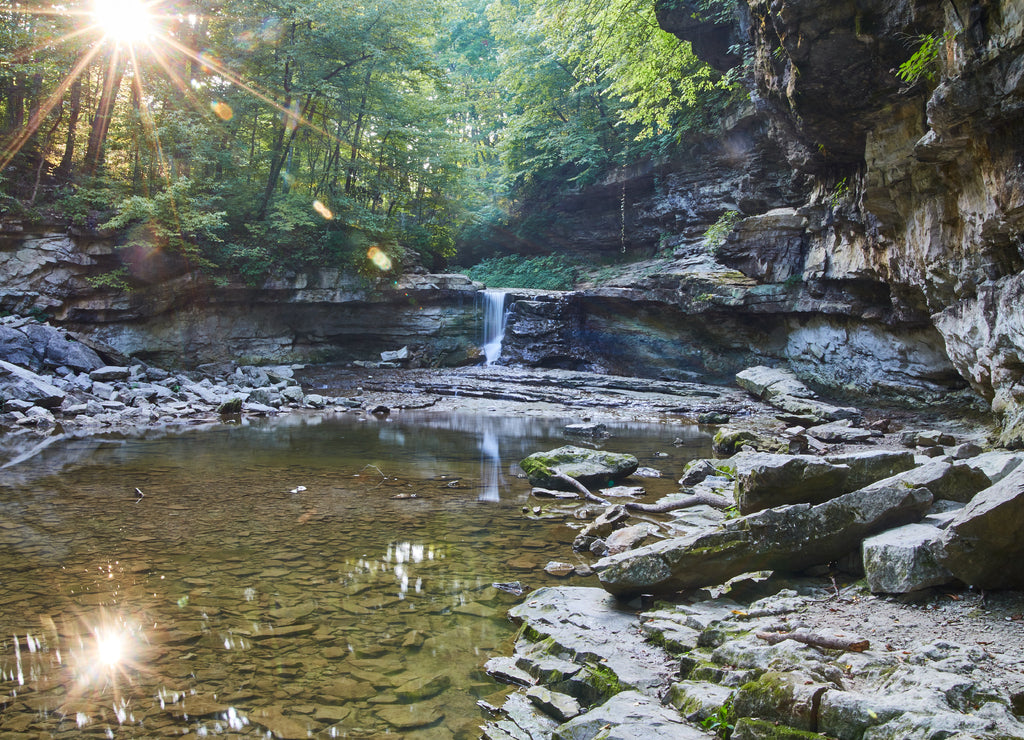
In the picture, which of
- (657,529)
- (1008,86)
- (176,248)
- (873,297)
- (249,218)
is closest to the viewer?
(657,529)

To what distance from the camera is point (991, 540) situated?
2977 millimetres

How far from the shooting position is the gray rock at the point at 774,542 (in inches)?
154

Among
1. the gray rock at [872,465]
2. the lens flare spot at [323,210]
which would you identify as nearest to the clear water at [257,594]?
the gray rock at [872,465]

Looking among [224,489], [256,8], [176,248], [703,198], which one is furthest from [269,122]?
[224,489]

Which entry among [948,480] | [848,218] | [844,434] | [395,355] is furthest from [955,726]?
[395,355]

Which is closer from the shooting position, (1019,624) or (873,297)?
(1019,624)

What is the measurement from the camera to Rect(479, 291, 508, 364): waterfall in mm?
23938

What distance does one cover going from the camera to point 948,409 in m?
13.3

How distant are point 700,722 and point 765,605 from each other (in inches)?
51.7

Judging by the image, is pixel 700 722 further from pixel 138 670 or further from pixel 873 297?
pixel 873 297

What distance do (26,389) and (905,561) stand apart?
1696cm

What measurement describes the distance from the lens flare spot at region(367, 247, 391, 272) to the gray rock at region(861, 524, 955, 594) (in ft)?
69.1

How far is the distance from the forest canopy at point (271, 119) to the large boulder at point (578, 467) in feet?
42.2

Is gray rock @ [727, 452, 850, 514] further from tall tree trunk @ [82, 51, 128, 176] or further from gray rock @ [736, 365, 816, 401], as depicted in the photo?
tall tree trunk @ [82, 51, 128, 176]
